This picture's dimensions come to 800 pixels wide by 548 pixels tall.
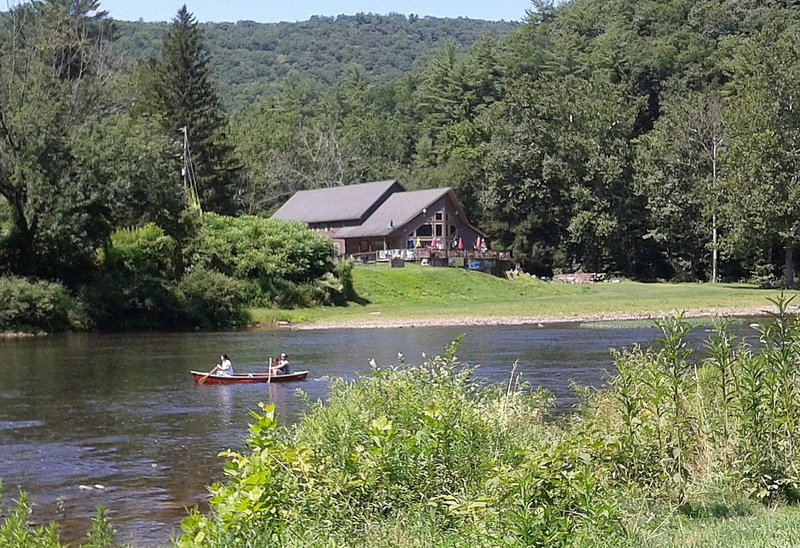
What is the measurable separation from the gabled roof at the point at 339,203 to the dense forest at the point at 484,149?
6.47 m

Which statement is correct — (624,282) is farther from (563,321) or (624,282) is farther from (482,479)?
(482,479)

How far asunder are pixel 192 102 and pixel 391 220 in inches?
773

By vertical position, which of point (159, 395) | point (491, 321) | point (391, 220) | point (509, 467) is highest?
point (391, 220)

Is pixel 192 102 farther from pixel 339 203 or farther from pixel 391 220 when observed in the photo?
pixel 391 220

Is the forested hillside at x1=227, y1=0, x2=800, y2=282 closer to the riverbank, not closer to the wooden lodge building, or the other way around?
the wooden lodge building

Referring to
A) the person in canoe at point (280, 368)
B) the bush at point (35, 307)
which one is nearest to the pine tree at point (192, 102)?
the bush at point (35, 307)

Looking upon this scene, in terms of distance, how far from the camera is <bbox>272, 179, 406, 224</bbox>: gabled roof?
9919cm

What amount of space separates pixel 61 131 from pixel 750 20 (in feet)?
234

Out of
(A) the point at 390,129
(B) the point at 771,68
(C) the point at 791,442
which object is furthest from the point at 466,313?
(A) the point at 390,129

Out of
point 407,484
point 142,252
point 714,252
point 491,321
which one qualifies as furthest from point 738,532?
point 714,252

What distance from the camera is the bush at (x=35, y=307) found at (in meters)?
50.8

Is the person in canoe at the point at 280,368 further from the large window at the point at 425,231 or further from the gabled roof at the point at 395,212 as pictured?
the large window at the point at 425,231

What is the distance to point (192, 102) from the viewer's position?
8894 centimetres

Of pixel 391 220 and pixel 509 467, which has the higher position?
pixel 391 220
